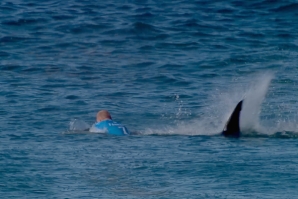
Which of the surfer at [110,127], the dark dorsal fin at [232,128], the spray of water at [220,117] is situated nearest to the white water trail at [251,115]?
the spray of water at [220,117]

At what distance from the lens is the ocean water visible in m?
11.6

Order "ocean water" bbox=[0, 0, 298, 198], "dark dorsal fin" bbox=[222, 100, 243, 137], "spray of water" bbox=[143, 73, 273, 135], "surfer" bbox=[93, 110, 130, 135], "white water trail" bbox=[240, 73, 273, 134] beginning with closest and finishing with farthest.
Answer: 1. "ocean water" bbox=[0, 0, 298, 198]
2. "dark dorsal fin" bbox=[222, 100, 243, 137]
3. "surfer" bbox=[93, 110, 130, 135]
4. "white water trail" bbox=[240, 73, 273, 134]
5. "spray of water" bbox=[143, 73, 273, 135]

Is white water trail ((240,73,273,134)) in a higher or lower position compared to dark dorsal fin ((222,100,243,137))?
higher

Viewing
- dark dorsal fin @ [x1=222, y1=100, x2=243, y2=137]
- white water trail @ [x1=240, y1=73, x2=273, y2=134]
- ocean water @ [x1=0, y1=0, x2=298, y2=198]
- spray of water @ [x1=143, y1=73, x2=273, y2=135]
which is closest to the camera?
ocean water @ [x1=0, y1=0, x2=298, y2=198]

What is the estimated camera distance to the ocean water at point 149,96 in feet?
38.2

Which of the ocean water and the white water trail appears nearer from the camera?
the ocean water

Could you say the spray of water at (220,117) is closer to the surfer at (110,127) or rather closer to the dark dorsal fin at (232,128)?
the dark dorsal fin at (232,128)

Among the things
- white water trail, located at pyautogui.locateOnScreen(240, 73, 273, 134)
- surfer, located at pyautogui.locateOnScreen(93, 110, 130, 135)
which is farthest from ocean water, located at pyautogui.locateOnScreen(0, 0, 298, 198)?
surfer, located at pyautogui.locateOnScreen(93, 110, 130, 135)

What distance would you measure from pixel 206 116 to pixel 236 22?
12.0 m

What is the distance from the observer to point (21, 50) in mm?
26156

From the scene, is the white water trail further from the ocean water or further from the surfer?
the surfer

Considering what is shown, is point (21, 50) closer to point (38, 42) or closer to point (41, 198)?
point (38, 42)

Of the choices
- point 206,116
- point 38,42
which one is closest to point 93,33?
point 38,42

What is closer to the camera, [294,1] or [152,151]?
[152,151]
